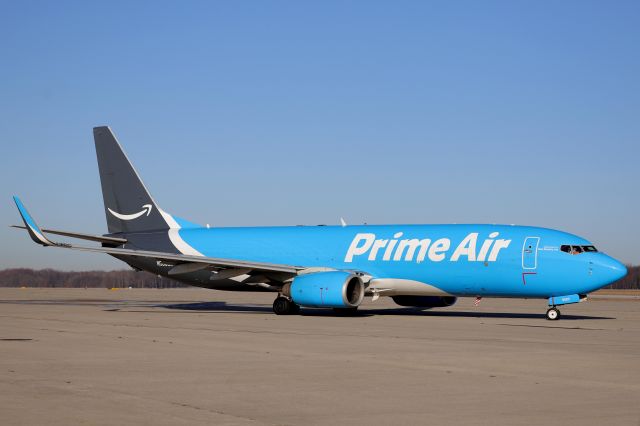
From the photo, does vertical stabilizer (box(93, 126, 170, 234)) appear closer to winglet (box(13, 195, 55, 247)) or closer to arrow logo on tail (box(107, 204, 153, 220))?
arrow logo on tail (box(107, 204, 153, 220))

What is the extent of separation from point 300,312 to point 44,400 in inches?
993

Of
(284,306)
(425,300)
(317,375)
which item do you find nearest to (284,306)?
(284,306)

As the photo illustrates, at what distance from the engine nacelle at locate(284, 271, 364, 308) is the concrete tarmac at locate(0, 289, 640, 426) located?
19.3 ft

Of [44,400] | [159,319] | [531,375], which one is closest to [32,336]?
[159,319]

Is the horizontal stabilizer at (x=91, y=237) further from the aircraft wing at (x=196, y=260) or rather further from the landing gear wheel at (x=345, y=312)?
the landing gear wheel at (x=345, y=312)

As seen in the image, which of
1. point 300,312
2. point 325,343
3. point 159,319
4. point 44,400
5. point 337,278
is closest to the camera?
point 44,400

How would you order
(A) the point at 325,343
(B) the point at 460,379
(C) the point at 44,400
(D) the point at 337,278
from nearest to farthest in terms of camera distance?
(C) the point at 44,400
(B) the point at 460,379
(A) the point at 325,343
(D) the point at 337,278

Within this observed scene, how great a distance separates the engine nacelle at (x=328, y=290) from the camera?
3200 cm

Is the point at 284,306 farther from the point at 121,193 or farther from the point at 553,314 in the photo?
the point at 121,193

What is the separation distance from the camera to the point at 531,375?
14297mm

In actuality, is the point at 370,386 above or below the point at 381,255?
below

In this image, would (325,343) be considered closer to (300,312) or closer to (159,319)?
(159,319)

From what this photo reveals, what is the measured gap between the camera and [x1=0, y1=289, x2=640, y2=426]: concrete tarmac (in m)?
10.3

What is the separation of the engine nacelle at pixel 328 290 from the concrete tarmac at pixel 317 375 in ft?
19.3
